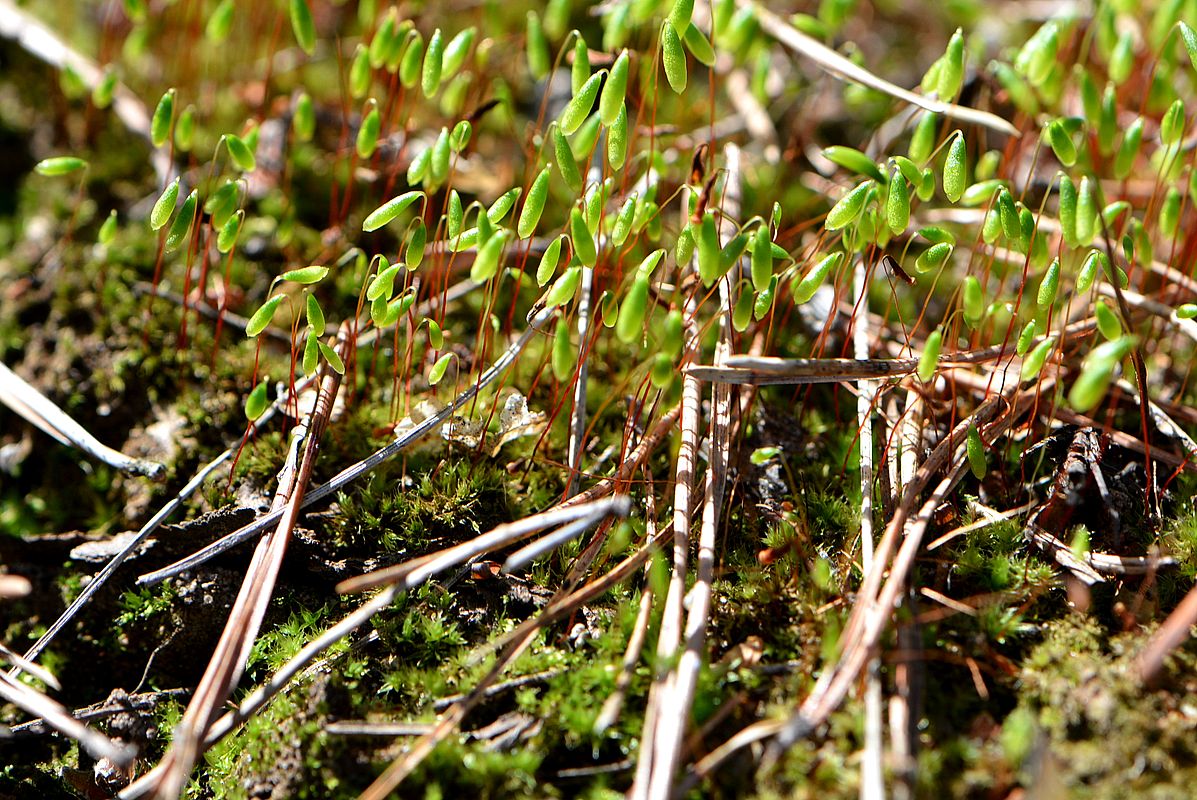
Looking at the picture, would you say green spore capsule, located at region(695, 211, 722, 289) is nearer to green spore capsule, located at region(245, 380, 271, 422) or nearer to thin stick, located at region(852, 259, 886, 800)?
thin stick, located at region(852, 259, 886, 800)

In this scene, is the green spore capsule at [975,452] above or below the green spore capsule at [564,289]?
below

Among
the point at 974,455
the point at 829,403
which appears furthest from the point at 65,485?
the point at 974,455

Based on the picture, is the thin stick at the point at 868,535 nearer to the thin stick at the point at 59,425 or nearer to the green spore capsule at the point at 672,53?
the green spore capsule at the point at 672,53

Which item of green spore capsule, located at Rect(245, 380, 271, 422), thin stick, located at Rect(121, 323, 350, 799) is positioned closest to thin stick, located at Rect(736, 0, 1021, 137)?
thin stick, located at Rect(121, 323, 350, 799)

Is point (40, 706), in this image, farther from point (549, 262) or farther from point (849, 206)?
point (849, 206)

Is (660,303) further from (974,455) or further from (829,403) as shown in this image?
(974,455)

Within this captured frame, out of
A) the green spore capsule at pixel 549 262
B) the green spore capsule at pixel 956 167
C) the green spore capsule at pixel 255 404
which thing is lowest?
the green spore capsule at pixel 255 404

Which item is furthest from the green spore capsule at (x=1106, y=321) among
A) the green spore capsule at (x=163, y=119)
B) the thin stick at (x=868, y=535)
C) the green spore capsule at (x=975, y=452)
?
the green spore capsule at (x=163, y=119)

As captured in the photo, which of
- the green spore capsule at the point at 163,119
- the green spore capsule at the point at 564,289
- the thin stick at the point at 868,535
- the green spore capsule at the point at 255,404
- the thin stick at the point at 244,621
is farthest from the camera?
the green spore capsule at the point at 163,119

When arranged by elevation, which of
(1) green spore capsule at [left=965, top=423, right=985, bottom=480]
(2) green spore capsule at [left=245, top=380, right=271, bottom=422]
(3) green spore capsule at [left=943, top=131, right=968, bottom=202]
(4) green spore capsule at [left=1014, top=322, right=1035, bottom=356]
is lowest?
(1) green spore capsule at [left=965, top=423, right=985, bottom=480]

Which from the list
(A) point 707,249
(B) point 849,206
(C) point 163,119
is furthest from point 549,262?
(C) point 163,119

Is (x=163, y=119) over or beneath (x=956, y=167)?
over
